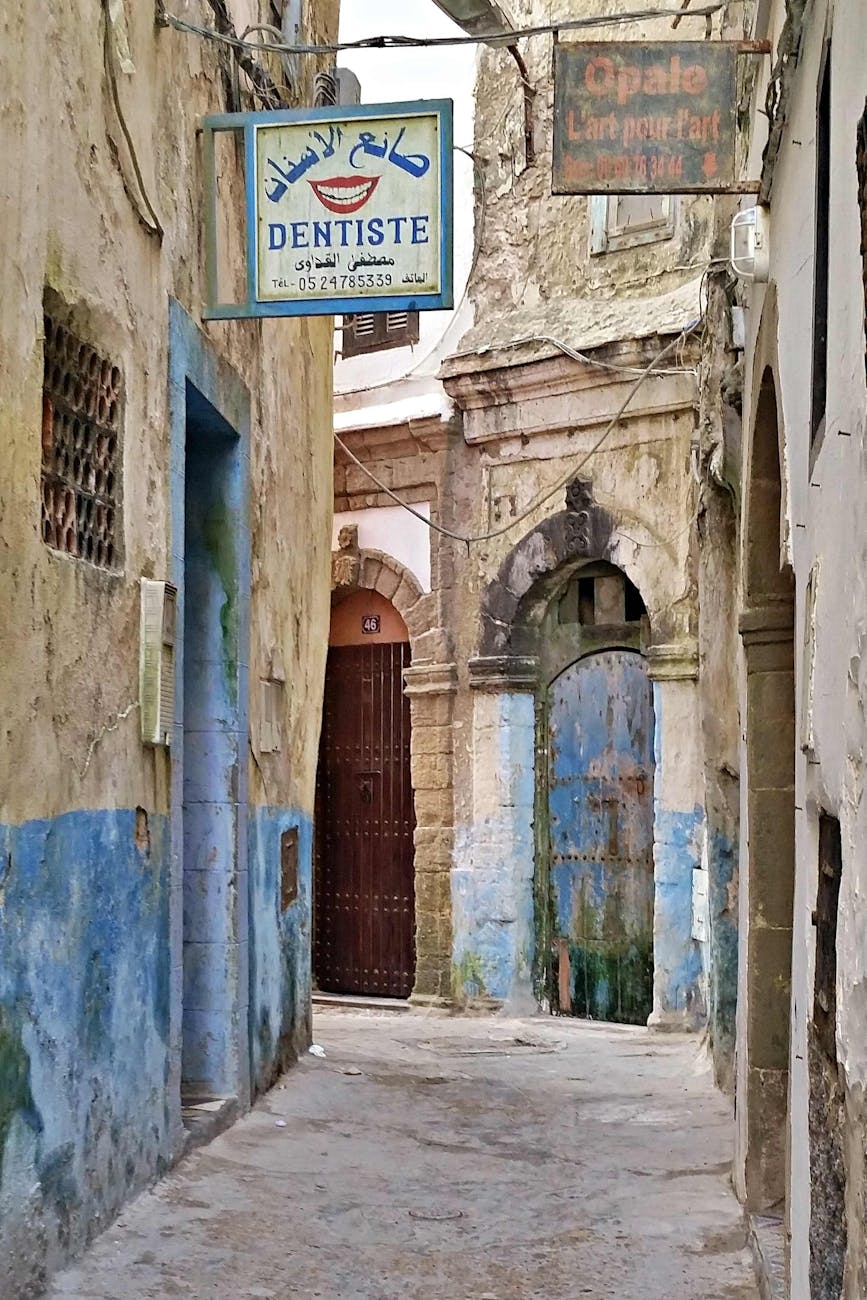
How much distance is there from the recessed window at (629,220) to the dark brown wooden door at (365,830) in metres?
3.46

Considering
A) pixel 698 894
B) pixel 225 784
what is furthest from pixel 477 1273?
pixel 698 894

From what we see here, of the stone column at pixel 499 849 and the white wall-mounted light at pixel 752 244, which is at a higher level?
the white wall-mounted light at pixel 752 244

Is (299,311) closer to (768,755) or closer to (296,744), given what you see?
(768,755)

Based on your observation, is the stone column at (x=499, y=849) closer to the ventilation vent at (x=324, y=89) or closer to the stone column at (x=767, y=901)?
the ventilation vent at (x=324, y=89)

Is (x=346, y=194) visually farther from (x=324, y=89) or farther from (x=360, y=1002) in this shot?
(x=360, y=1002)

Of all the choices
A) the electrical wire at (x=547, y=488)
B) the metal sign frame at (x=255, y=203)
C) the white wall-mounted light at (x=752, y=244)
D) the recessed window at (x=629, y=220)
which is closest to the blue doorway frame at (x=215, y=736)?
the metal sign frame at (x=255, y=203)

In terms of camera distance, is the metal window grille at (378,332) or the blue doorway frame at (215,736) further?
the metal window grille at (378,332)

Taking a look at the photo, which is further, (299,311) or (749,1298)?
(299,311)

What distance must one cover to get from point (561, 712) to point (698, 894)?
7.88 ft

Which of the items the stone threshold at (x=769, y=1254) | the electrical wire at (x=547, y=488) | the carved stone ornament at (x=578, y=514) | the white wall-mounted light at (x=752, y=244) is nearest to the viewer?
the stone threshold at (x=769, y=1254)

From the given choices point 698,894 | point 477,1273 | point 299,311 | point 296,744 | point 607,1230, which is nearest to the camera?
point 477,1273

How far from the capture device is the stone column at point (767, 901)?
517cm

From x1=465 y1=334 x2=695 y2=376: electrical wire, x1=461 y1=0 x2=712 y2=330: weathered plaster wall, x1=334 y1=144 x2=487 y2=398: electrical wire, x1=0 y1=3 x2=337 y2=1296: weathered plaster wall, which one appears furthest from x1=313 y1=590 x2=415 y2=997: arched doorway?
x1=0 y1=3 x2=337 y2=1296: weathered plaster wall

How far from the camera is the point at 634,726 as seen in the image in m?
11.3
